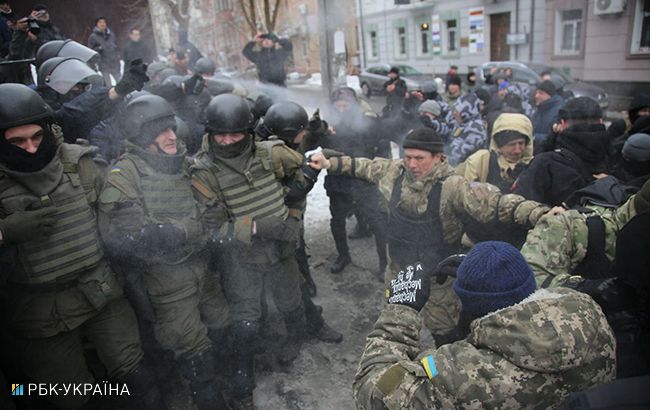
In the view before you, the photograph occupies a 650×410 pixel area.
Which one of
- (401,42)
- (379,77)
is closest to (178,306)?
(379,77)

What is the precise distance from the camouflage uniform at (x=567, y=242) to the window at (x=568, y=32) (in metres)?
14.9

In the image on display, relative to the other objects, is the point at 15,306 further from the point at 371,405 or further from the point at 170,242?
the point at 371,405

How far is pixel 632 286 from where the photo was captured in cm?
176

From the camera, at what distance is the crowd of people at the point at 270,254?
149 centimetres

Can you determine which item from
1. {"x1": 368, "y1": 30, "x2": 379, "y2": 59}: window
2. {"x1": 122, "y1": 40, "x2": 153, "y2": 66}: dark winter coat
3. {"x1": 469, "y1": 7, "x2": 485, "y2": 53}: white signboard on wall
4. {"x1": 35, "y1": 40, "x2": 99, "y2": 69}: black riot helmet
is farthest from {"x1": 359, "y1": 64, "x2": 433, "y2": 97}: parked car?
{"x1": 35, "y1": 40, "x2": 99, "y2": 69}: black riot helmet

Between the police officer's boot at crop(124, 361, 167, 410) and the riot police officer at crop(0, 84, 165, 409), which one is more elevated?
the riot police officer at crop(0, 84, 165, 409)

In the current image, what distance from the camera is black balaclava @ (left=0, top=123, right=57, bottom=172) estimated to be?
2.39 meters

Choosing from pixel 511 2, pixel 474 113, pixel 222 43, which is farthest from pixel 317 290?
pixel 511 2

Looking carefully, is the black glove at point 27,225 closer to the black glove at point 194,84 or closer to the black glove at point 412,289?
the black glove at point 412,289

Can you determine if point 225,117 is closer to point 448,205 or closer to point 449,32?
point 448,205

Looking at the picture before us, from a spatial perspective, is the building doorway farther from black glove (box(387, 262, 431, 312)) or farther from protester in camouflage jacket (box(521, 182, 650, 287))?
black glove (box(387, 262, 431, 312))

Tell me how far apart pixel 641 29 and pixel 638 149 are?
1141 centimetres

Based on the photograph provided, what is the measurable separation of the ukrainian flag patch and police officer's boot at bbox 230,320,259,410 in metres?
1.89

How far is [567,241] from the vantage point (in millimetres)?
2330
